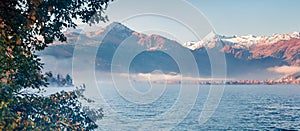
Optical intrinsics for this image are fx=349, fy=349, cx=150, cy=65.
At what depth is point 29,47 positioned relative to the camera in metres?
13.2

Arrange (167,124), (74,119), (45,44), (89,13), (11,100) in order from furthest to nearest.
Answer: (167,124) < (74,119) < (89,13) < (45,44) < (11,100)

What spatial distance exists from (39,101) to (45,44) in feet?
10.3

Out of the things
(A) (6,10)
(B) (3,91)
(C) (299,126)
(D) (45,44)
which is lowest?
(C) (299,126)

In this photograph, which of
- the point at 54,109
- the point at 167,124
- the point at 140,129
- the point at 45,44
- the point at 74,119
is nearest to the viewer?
the point at 45,44

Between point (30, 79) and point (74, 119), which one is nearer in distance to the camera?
point (30, 79)

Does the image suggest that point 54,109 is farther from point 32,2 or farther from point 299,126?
point 299,126

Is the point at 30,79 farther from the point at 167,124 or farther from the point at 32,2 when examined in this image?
the point at 167,124

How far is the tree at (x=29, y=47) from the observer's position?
482 inches

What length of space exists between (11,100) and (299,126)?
8197 cm

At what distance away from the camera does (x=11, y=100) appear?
40.0 ft

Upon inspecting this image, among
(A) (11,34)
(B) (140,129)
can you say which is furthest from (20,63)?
(B) (140,129)

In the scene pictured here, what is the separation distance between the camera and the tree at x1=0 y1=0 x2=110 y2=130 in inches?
482

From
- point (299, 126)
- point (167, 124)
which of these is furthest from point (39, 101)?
point (299, 126)

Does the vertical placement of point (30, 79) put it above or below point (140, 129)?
above
